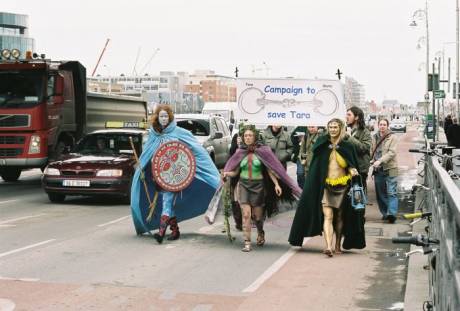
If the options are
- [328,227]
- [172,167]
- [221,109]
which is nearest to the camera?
[328,227]

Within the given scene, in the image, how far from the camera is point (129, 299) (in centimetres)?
758

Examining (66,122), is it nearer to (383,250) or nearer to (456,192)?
(383,250)

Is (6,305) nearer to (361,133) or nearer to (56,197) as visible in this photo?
(361,133)

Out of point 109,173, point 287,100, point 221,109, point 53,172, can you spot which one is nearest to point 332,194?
point 287,100

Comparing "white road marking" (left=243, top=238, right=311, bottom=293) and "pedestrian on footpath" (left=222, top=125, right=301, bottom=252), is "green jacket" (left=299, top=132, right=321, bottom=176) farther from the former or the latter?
"white road marking" (left=243, top=238, right=311, bottom=293)

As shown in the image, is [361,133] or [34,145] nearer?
[361,133]

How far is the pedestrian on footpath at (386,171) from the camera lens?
43.6 feet

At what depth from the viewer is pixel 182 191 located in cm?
1202

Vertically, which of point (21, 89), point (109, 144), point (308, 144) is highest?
point (21, 89)

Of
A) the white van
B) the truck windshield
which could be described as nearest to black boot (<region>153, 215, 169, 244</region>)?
the truck windshield

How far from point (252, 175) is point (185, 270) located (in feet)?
6.48

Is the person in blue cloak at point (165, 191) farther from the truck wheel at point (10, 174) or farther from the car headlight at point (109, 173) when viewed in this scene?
the truck wheel at point (10, 174)

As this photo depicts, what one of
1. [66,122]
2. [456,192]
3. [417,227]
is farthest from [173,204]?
[66,122]

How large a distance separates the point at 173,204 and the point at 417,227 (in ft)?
11.8
